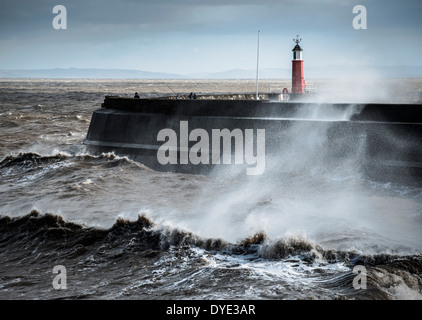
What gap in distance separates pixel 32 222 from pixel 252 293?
16.1 ft

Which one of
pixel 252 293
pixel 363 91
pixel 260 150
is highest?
pixel 363 91

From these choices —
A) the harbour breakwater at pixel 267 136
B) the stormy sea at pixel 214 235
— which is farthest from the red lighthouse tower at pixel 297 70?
the stormy sea at pixel 214 235

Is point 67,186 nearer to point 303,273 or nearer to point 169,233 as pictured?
Answer: point 169,233

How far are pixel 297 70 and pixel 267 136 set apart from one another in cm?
1004

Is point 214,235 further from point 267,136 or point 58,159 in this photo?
point 58,159

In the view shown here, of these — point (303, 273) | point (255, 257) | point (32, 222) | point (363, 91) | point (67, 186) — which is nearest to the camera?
point (303, 273)

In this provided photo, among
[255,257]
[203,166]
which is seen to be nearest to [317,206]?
[255,257]

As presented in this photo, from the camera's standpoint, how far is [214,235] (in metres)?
8.06

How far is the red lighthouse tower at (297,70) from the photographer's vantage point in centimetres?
2164

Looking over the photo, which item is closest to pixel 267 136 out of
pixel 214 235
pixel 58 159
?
pixel 214 235

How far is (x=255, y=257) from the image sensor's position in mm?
7230

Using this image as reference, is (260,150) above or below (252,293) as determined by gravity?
above
